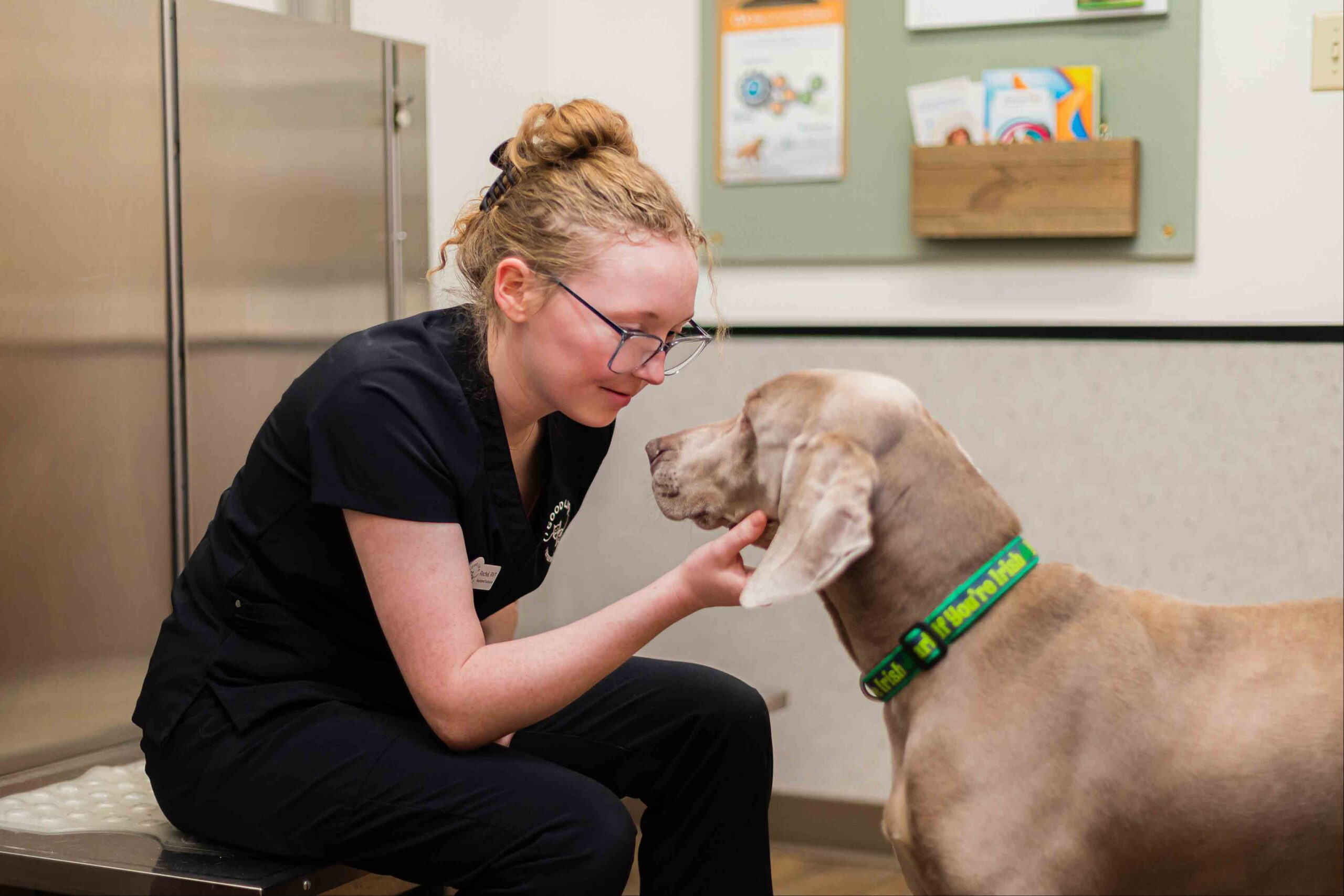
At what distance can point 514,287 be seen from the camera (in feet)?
4.95

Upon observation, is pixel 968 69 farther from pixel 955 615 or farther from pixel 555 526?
pixel 955 615

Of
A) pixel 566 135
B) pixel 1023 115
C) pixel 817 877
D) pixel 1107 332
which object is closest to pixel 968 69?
pixel 1023 115

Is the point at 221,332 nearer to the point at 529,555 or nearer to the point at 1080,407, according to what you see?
the point at 529,555

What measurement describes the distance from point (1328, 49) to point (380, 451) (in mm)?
1904

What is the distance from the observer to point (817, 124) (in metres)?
2.71

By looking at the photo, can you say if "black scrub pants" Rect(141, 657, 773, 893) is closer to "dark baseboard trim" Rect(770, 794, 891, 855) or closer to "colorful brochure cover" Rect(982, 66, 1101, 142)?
"dark baseboard trim" Rect(770, 794, 891, 855)

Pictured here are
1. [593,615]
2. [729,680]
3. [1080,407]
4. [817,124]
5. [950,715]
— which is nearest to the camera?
[950,715]

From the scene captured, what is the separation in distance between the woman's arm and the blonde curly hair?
31cm

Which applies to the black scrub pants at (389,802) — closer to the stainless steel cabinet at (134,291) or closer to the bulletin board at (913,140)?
the stainless steel cabinet at (134,291)

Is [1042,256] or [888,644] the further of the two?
[1042,256]

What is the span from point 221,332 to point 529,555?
0.86m

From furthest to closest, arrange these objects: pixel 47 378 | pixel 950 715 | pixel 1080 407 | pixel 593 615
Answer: pixel 1080 407 < pixel 47 378 < pixel 593 615 < pixel 950 715

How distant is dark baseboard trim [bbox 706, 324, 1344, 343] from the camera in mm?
2400

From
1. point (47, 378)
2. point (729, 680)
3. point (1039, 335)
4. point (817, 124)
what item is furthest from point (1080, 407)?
point (47, 378)
